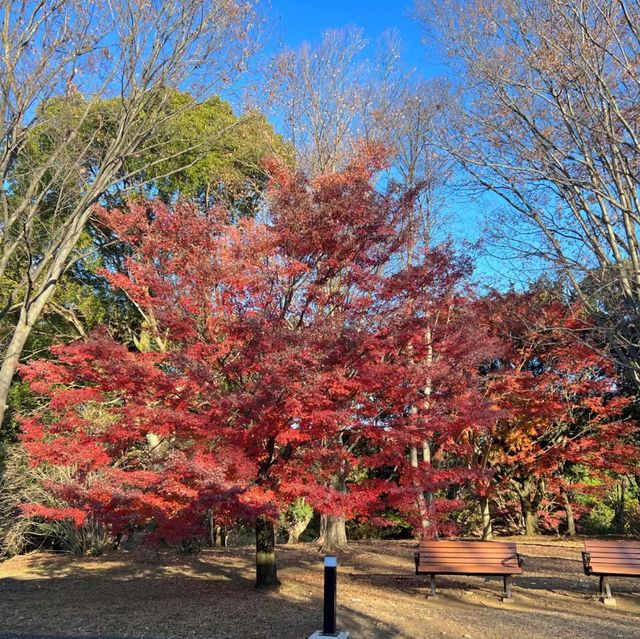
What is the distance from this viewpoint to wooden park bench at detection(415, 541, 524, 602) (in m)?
7.25

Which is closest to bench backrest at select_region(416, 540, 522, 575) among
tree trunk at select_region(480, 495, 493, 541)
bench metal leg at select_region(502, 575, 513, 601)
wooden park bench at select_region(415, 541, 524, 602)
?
wooden park bench at select_region(415, 541, 524, 602)

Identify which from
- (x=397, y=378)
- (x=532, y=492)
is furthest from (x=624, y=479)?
(x=397, y=378)

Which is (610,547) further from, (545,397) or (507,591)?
(545,397)

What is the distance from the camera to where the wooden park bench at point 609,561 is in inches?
283

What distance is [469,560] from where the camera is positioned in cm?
739

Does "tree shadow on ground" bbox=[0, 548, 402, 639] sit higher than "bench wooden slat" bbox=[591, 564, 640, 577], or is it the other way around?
"bench wooden slat" bbox=[591, 564, 640, 577]

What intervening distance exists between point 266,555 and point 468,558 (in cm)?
260

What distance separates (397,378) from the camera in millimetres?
6668

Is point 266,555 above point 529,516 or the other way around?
the other way around

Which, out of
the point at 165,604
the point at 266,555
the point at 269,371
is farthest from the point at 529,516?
the point at 269,371

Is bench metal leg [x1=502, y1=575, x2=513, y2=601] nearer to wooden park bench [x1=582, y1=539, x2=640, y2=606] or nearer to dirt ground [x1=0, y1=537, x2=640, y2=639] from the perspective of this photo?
dirt ground [x1=0, y1=537, x2=640, y2=639]

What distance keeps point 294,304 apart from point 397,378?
160 centimetres

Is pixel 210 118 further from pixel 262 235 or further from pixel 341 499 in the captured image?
pixel 341 499

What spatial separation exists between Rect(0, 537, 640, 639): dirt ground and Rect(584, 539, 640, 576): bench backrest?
1.44 ft
